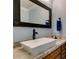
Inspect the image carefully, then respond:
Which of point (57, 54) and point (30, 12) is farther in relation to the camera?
point (30, 12)

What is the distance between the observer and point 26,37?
1.87m

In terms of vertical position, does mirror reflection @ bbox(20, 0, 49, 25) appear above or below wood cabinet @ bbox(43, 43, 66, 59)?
above

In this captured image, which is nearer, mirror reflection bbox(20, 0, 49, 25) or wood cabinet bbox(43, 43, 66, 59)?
wood cabinet bbox(43, 43, 66, 59)

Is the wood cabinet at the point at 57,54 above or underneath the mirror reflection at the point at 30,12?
underneath

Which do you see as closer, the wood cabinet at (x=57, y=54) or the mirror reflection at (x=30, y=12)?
the wood cabinet at (x=57, y=54)

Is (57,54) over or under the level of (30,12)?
under
